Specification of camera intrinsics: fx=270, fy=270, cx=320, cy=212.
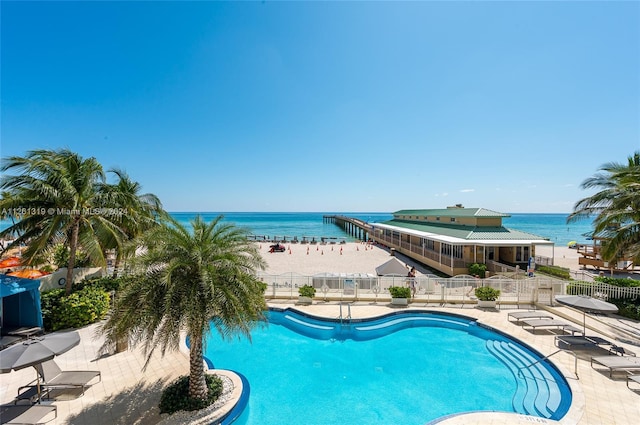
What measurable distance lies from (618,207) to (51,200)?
2396 cm

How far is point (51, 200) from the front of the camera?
9.89m

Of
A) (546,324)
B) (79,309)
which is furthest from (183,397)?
(546,324)

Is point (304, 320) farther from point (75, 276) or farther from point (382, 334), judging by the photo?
point (75, 276)

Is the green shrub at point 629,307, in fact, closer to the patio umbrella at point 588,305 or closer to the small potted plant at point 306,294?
the patio umbrella at point 588,305

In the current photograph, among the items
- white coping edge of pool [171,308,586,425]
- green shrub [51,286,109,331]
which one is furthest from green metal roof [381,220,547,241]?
green shrub [51,286,109,331]

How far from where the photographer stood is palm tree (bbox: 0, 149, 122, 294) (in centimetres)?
949

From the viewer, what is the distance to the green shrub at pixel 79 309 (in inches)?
406

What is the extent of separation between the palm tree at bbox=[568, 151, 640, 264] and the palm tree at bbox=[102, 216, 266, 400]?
15733 millimetres

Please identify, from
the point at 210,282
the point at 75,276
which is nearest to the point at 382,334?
the point at 210,282

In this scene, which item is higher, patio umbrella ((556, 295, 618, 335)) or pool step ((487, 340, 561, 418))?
patio umbrella ((556, 295, 618, 335))

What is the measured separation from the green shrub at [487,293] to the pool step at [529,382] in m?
3.52

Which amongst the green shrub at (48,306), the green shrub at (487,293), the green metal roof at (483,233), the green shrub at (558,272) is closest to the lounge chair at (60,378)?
the green shrub at (48,306)

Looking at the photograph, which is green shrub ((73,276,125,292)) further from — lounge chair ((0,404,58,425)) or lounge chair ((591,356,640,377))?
lounge chair ((591,356,640,377))

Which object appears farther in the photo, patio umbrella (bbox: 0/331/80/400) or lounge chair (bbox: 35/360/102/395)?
lounge chair (bbox: 35/360/102/395)
